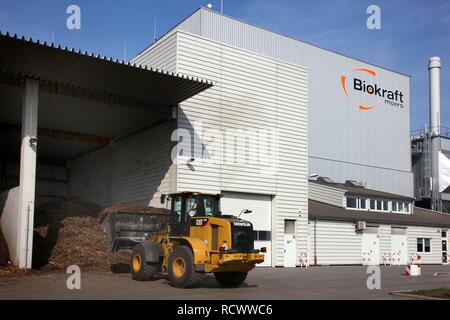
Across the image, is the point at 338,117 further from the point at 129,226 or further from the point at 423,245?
the point at 129,226

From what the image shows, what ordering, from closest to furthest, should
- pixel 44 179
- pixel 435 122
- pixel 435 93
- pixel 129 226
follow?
pixel 129 226 → pixel 44 179 → pixel 435 122 → pixel 435 93

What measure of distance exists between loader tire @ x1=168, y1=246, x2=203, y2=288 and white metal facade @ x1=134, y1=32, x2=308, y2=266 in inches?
319

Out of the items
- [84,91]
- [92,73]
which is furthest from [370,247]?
[92,73]

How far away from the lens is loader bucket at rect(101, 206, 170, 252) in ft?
64.2

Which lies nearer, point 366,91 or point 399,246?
point 399,246

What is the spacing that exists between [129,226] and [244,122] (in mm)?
8601

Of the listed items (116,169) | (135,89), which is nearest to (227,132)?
(135,89)

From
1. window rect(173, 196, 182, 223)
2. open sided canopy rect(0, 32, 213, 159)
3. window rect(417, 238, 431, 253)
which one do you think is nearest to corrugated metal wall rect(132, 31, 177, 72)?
open sided canopy rect(0, 32, 213, 159)

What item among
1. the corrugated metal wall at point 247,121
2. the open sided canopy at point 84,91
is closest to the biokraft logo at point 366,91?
the corrugated metal wall at point 247,121

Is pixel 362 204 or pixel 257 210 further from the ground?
pixel 362 204

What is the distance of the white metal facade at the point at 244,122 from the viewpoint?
78.8 feet

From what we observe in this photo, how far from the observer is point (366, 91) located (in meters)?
46.9

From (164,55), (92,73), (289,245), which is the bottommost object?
(289,245)

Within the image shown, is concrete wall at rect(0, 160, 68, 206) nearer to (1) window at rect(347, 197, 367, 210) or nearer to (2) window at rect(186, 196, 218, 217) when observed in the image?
(1) window at rect(347, 197, 367, 210)
